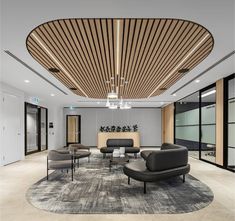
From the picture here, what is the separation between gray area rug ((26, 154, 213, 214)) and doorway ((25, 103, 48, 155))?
613 centimetres

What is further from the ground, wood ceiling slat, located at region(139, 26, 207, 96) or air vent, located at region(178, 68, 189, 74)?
wood ceiling slat, located at region(139, 26, 207, 96)

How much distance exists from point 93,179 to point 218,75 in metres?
4.56

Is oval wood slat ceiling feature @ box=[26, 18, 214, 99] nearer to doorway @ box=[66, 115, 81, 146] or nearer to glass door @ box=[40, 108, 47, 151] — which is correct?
glass door @ box=[40, 108, 47, 151]

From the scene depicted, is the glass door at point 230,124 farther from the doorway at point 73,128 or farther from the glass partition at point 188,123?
the doorway at point 73,128

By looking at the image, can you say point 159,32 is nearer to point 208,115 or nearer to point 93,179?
point 93,179

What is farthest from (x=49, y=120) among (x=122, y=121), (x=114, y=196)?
(x=114, y=196)

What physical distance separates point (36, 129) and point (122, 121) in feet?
18.4

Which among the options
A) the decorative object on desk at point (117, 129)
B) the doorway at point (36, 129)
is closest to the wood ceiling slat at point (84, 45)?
the doorway at point (36, 129)

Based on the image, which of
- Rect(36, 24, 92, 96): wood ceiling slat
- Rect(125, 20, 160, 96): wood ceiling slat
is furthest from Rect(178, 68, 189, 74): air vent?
Rect(36, 24, 92, 96): wood ceiling slat

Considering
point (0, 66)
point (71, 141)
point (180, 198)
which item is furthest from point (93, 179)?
point (71, 141)

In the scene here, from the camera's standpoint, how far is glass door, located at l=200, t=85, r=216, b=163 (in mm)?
7688

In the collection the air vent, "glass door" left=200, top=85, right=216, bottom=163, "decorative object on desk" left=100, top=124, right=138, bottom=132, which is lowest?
"decorative object on desk" left=100, top=124, right=138, bottom=132

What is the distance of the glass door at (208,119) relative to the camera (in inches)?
303

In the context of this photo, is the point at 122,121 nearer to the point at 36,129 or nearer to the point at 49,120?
the point at 49,120
